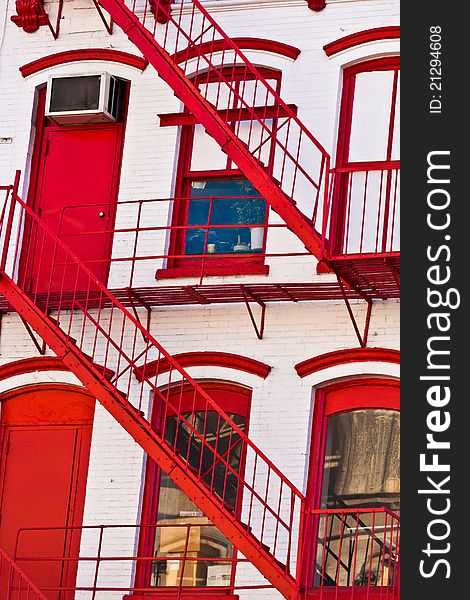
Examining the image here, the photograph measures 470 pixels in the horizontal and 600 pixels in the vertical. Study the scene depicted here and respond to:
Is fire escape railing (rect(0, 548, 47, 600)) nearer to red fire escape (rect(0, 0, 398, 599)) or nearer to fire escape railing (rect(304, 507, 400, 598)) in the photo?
red fire escape (rect(0, 0, 398, 599))

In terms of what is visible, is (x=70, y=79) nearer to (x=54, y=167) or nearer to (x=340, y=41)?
(x=54, y=167)

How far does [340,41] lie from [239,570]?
20.9ft

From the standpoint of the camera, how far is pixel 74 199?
2347 centimetres

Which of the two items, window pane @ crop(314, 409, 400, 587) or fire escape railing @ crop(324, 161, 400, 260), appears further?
fire escape railing @ crop(324, 161, 400, 260)

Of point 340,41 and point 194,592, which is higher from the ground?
point 340,41

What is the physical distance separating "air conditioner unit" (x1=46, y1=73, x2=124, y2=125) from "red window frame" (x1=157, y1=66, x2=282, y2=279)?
944 millimetres

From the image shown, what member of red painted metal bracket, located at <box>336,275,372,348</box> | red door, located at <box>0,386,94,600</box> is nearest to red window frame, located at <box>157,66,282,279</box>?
red painted metal bracket, located at <box>336,275,372,348</box>

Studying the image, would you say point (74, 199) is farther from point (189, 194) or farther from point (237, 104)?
point (237, 104)

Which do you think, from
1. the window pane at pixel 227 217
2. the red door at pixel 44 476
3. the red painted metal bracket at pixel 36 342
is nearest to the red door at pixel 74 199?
the red painted metal bracket at pixel 36 342

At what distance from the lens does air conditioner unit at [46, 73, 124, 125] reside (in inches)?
917

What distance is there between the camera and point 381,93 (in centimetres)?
2259

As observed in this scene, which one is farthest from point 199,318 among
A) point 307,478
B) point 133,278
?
point 307,478

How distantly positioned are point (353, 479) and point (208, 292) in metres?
2.72

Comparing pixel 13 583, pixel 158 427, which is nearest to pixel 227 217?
pixel 158 427
